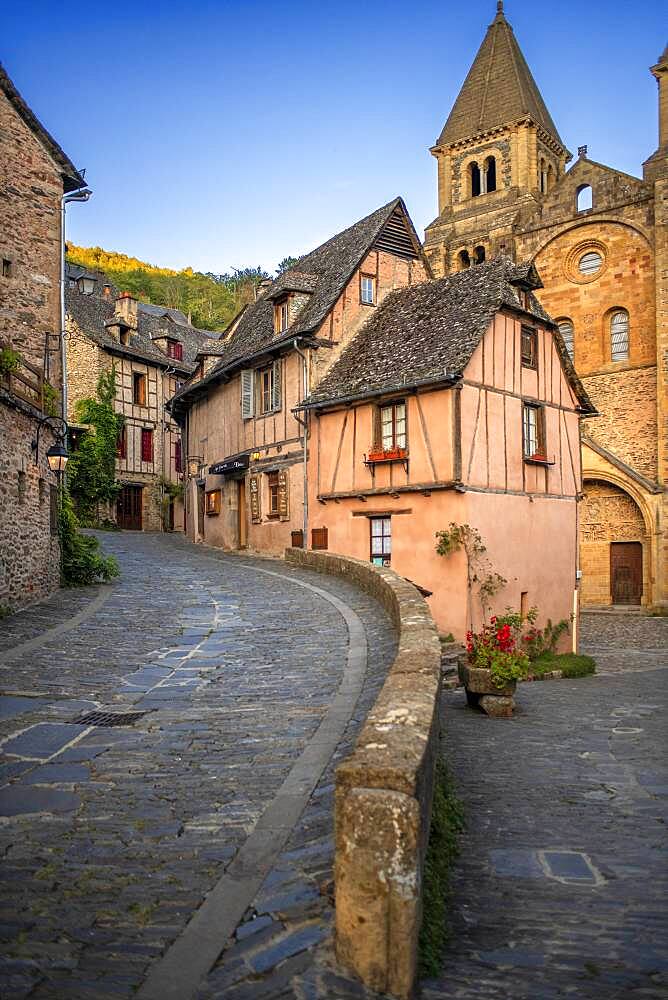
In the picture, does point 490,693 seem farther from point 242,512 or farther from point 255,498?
point 242,512

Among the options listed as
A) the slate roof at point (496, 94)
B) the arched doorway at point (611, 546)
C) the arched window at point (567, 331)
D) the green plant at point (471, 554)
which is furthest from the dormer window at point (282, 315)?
the slate roof at point (496, 94)

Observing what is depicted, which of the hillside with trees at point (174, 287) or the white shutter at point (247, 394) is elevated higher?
the hillside with trees at point (174, 287)

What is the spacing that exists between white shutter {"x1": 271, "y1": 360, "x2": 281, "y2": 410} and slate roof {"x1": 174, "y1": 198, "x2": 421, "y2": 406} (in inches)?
24.3

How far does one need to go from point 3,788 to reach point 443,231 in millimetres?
35419

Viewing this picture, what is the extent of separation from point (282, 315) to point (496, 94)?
2328cm

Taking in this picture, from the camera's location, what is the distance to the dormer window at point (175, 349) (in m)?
38.3

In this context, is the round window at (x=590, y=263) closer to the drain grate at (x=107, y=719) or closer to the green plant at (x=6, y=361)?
the green plant at (x=6, y=361)

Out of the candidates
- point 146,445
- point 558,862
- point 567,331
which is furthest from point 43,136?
point 567,331

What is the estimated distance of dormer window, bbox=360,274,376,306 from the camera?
73.3ft

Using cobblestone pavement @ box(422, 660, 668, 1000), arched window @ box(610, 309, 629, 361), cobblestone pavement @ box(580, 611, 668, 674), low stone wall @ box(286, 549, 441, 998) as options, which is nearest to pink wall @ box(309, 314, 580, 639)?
cobblestone pavement @ box(580, 611, 668, 674)

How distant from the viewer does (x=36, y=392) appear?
15.3 metres

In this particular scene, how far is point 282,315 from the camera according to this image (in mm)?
23062

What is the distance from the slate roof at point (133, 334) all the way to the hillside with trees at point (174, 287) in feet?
46.4

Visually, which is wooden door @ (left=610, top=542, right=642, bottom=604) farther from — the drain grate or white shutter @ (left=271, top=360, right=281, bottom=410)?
the drain grate
